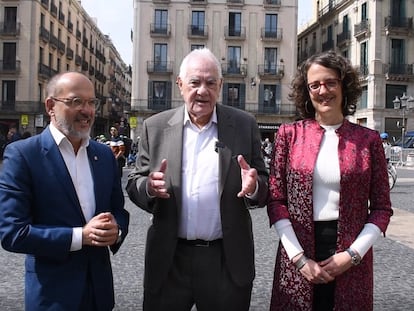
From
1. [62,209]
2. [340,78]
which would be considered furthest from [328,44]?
[62,209]

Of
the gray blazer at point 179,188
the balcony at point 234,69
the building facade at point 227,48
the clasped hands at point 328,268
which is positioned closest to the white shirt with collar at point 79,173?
the gray blazer at point 179,188

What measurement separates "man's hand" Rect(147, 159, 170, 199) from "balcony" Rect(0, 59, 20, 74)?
38748 mm

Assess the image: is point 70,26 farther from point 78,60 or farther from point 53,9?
point 53,9

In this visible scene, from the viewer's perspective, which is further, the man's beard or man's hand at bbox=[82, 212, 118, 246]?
the man's beard

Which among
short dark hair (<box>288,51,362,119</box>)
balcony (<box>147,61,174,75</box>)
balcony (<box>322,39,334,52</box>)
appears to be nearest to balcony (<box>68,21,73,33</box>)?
balcony (<box>147,61,174,75</box>)

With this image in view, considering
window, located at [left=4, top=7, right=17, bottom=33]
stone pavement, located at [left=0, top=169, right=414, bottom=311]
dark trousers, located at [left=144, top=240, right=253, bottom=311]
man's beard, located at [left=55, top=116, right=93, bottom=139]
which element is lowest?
stone pavement, located at [left=0, top=169, right=414, bottom=311]

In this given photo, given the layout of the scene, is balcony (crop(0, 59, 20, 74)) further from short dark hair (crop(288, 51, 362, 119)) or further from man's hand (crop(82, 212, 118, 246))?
man's hand (crop(82, 212, 118, 246))

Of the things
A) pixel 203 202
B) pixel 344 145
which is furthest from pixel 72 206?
pixel 344 145

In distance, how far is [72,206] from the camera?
216 cm

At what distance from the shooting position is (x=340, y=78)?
2.39 m

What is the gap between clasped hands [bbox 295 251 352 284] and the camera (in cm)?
226

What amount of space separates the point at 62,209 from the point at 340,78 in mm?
1446

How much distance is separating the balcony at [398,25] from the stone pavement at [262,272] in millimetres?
30203

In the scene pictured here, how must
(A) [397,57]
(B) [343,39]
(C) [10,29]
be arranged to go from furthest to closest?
(B) [343,39], (C) [10,29], (A) [397,57]
